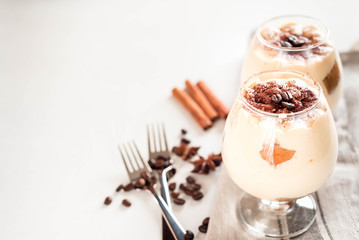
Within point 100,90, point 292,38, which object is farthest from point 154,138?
point 292,38

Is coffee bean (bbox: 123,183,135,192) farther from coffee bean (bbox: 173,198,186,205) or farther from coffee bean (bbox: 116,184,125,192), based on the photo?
coffee bean (bbox: 173,198,186,205)

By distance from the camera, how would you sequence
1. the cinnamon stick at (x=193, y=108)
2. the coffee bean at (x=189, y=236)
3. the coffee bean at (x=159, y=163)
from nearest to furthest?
the coffee bean at (x=189, y=236), the coffee bean at (x=159, y=163), the cinnamon stick at (x=193, y=108)

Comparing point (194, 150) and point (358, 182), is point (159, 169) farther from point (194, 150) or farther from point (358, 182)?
point (358, 182)

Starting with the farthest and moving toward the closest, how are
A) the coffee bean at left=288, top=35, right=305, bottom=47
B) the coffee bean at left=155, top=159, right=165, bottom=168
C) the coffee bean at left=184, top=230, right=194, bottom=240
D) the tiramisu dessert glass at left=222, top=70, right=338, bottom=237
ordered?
the coffee bean at left=155, top=159, right=165, bottom=168
the coffee bean at left=288, top=35, right=305, bottom=47
the coffee bean at left=184, top=230, right=194, bottom=240
the tiramisu dessert glass at left=222, top=70, right=338, bottom=237

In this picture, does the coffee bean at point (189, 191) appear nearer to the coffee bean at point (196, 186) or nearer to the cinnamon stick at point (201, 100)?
the coffee bean at point (196, 186)

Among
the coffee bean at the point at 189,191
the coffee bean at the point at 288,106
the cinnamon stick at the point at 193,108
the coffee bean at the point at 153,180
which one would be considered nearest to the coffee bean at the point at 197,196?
the coffee bean at the point at 189,191

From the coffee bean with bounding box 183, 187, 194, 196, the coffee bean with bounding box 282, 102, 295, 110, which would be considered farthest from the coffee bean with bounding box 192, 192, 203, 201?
the coffee bean with bounding box 282, 102, 295, 110

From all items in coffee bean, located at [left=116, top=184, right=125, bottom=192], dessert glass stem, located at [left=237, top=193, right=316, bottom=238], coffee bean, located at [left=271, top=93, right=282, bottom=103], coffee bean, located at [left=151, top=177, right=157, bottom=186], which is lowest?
dessert glass stem, located at [left=237, top=193, right=316, bottom=238]

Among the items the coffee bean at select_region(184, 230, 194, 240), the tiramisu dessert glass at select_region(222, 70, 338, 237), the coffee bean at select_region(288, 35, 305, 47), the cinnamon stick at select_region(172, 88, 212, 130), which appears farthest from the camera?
the cinnamon stick at select_region(172, 88, 212, 130)

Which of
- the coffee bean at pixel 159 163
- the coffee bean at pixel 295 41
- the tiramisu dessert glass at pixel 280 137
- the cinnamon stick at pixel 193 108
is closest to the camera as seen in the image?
the tiramisu dessert glass at pixel 280 137
